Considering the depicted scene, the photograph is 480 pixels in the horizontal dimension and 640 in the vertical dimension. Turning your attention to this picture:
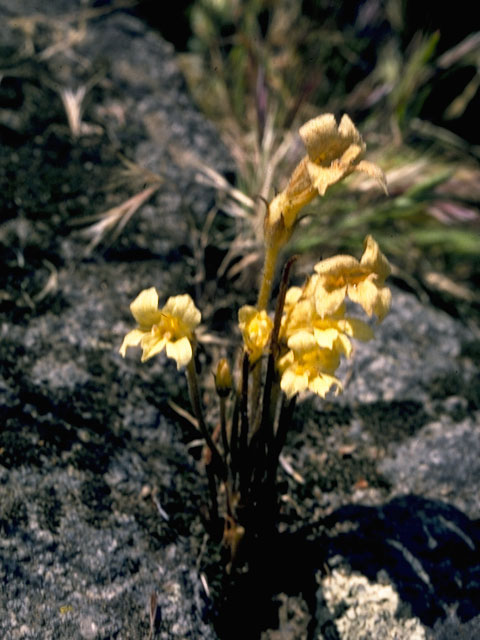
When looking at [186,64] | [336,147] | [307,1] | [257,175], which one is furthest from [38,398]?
[307,1]

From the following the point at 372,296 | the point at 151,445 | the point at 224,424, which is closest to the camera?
the point at 372,296

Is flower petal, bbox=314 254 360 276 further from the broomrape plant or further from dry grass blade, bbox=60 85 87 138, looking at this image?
dry grass blade, bbox=60 85 87 138

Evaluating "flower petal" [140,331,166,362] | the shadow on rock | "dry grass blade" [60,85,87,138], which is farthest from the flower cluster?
"dry grass blade" [60,85,87,138]

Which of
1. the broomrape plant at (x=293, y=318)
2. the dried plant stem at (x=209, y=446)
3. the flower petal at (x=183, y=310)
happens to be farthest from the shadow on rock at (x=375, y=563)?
the flower petal at (x=183, y=310)

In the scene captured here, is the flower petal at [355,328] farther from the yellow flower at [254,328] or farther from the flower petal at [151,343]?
the flower petal at [151,343]

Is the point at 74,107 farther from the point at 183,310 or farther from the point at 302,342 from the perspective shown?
the point at 302,342

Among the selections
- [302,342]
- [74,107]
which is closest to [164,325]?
[302,342]

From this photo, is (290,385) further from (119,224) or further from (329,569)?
(119,224)
